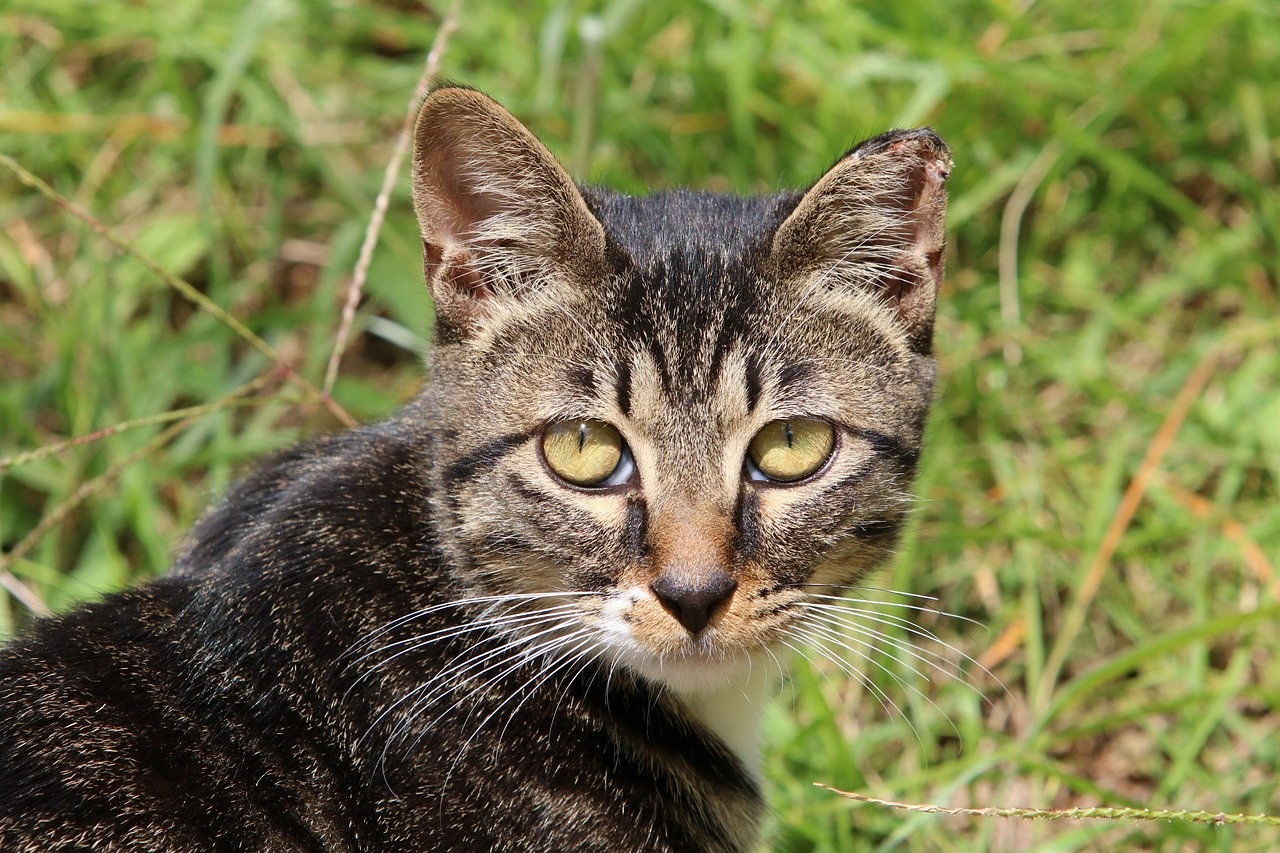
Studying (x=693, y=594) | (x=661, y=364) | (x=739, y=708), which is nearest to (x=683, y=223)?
(x=661, y=364)

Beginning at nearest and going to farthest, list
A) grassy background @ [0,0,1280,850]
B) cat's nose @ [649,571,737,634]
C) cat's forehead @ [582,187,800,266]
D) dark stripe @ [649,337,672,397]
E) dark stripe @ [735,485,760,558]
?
cat's nose @ [649,571,737,634]
dark stripe @ [735,485,760,558]
dark stripe @ [649,337,672,397]
cat's forehead @ [582,187,800,266]
grassy background @ [0,0,1280,850]

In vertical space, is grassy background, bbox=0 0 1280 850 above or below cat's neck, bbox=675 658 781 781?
above

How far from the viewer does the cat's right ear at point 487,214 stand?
2389 mm

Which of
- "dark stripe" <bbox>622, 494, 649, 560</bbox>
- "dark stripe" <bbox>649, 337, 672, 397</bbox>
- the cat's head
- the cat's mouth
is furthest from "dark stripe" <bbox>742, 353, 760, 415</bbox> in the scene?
the cat's mouth

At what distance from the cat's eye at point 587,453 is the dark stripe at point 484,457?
60 millimetres

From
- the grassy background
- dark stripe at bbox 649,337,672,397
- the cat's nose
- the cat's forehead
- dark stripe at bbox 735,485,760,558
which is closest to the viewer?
the cat's nose

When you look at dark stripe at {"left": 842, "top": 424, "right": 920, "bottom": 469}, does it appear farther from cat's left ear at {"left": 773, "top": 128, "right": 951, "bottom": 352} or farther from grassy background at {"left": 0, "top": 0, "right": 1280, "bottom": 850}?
grassy background at {"left": 0, "top": 0, "right": 1280, "bottom": 850}

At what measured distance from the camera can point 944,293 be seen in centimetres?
427

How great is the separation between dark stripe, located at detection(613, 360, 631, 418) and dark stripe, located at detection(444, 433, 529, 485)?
18 centimetres

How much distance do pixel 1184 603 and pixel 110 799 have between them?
275 centimetres

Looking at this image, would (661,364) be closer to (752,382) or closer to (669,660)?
(752,382)

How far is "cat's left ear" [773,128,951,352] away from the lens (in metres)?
2.45

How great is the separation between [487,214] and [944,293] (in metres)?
2.11

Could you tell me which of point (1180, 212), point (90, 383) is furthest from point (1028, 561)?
point (90, 383)
